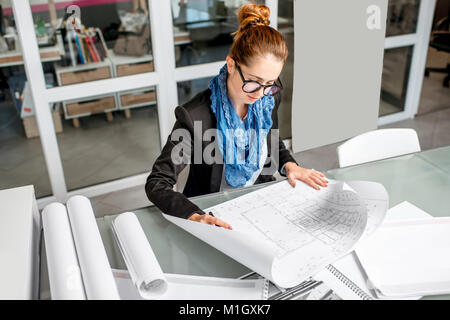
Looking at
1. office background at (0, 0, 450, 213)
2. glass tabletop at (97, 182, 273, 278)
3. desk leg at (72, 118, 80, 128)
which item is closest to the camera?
glass tabletop at (97, 182, 273, 278)

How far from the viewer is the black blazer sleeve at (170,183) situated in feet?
4.32

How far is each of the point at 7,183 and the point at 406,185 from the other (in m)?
2.55

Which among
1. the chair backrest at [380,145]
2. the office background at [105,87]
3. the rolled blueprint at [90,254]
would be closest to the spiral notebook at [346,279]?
the rolled blueprint at [90,254]

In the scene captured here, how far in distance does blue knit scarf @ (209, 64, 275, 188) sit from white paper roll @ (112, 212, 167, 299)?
23.0 inches

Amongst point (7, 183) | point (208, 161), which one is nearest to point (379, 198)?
point (208, 161)

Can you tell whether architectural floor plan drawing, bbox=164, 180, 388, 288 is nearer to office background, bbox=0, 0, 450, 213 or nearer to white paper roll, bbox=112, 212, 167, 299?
white paper roll, bbox=112, 212, 167, 299

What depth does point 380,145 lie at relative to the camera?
1972mm

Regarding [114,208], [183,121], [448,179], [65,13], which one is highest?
[65,13]

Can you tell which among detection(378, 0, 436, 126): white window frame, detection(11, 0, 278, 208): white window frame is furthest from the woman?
detection(378, 0, 436, 126): white window frame

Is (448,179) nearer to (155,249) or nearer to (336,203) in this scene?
(336,203)

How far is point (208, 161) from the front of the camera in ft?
5.62

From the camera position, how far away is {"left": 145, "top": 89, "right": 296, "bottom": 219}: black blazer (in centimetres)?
134

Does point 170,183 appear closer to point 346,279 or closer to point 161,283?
point 161,283

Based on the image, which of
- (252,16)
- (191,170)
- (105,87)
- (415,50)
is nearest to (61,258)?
(191,170)
